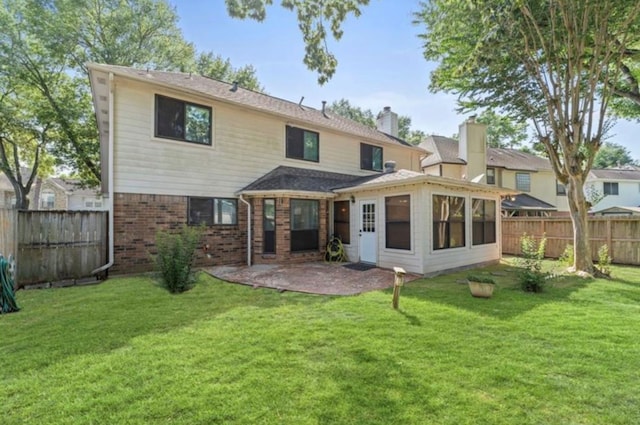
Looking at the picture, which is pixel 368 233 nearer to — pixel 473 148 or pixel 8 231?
pixel 8 231

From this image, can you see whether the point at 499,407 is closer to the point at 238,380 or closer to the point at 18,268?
the point at 238,380

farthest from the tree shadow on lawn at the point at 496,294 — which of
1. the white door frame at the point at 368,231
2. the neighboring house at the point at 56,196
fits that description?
the neighboring house at the point at 56,196

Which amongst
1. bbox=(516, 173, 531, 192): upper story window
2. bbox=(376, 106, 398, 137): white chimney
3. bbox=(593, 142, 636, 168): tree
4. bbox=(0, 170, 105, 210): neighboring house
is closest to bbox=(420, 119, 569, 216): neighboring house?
bbox=(516, 173, 531, 192): upper story window

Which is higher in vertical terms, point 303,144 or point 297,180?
point 303,144

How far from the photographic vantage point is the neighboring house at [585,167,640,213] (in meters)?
26.8

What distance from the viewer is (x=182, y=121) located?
938 centimetres

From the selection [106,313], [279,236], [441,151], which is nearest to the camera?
[106,313]

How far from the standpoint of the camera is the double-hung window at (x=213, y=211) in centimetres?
955

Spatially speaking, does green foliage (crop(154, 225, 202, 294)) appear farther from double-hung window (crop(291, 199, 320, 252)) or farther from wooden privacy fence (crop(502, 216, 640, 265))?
wooden privacy fence (crop(502, 216, 640, 265))

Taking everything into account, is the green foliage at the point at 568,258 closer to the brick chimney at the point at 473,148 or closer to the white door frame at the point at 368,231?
the white door frame at the point at 368,231

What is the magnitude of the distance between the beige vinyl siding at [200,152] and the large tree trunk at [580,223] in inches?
320

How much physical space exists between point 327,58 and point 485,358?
21.3 ft

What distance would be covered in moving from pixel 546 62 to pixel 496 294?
7.02m

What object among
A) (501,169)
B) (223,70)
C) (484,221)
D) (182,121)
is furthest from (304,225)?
(223,70)
